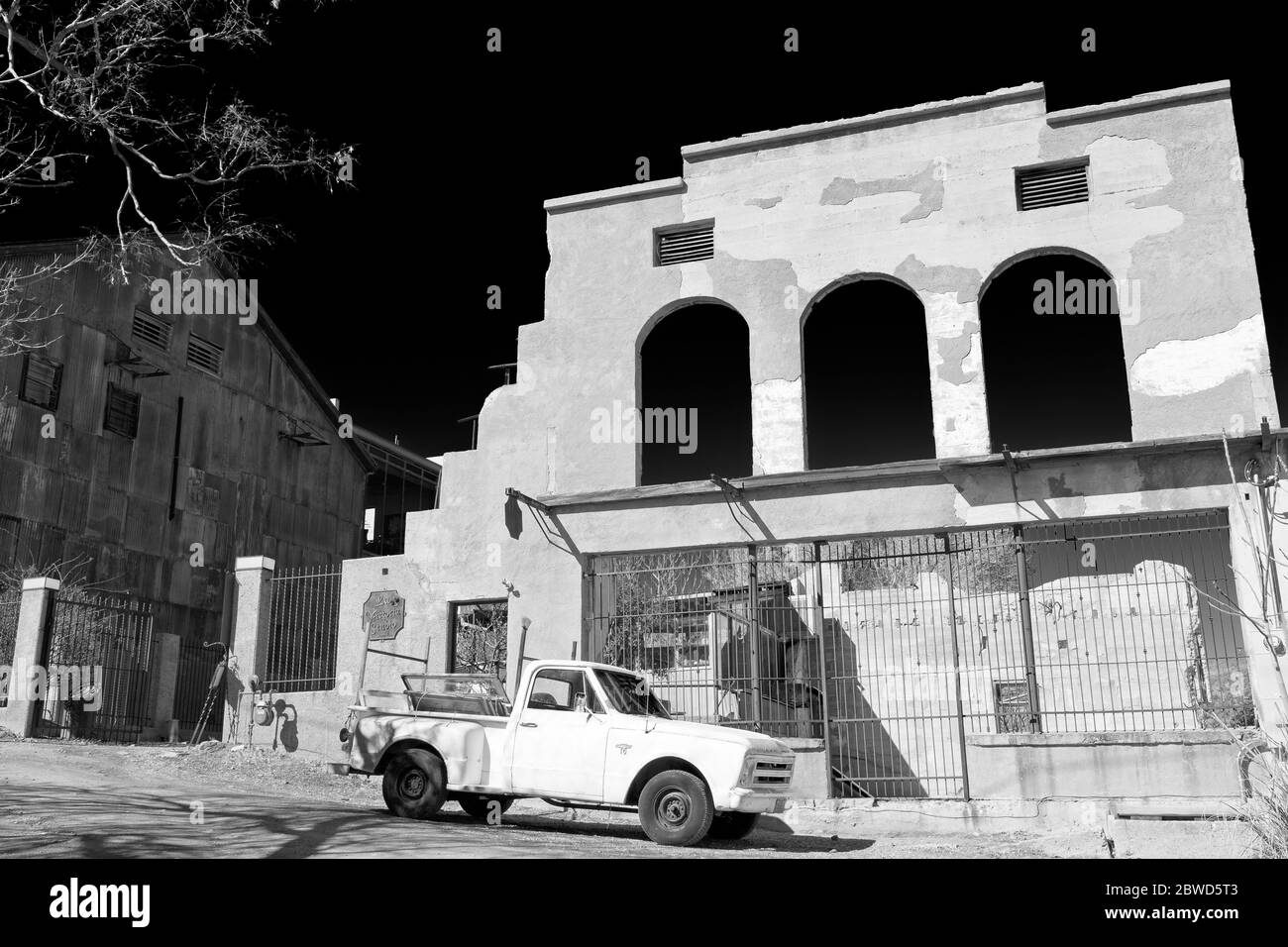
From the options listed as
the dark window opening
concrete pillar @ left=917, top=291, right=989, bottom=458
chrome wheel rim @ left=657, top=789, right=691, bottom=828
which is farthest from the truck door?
the dark window opening

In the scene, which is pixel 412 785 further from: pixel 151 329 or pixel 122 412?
pixel 151 329

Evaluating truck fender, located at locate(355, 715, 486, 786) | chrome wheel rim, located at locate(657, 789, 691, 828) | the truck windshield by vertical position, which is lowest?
chrome wheel rim, located at locate(657, 789, 691, 828)

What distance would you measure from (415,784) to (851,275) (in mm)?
9766

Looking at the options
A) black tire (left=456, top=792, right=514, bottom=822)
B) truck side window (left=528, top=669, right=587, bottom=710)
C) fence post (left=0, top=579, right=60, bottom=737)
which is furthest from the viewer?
fence post (left=0, top=579, right=60, bottom=737)

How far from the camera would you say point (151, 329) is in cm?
3014

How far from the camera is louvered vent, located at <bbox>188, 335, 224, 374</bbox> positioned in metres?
31.5

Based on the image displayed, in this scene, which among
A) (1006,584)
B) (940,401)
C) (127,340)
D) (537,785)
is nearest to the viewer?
(537,785)

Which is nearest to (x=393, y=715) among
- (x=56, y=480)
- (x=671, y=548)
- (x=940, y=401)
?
(x=671, y=548)

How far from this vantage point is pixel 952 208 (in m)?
16.7

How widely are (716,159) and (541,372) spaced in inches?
179

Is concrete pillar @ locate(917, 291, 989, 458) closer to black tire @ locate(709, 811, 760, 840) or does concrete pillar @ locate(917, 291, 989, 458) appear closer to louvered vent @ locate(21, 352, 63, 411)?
black tire @ locate(709, 811, 760, 840)

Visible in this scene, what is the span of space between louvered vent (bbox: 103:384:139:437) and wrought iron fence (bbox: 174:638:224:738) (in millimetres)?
5773

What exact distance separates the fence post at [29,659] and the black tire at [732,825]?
13.6 m

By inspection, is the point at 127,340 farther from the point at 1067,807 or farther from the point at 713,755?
the point at 1067,807
